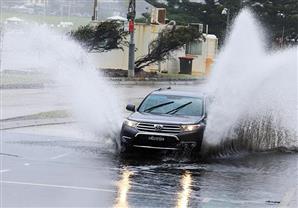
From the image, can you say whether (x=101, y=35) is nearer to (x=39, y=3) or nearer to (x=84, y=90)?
(x=84, y=90)

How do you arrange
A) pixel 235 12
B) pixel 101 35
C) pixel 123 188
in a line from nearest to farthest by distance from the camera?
pixel 123 188, pixel 101 35, pixel 235 12

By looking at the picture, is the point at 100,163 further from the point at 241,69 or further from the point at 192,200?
the point at 241,69

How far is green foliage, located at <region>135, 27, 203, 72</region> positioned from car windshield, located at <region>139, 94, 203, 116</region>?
3245cm

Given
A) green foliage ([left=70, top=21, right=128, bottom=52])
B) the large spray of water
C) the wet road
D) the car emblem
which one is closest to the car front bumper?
the car emblem

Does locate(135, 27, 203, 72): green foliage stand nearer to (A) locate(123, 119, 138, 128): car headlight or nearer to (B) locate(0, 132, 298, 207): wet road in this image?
(B) locate(0, 132, 298, 207): wet road

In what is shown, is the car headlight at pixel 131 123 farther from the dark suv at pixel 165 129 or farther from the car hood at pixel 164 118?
the car hood at pixel 164 118

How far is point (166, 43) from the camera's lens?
164 ft

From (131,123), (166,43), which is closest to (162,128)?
(131,123)

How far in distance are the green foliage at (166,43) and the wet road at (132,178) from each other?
32331 millimetres

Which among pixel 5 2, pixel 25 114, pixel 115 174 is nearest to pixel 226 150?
pixel 115 174

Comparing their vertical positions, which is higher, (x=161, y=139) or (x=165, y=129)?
(x=165, y=129)

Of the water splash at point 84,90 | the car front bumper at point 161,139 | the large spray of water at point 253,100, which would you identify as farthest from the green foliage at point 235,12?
the car front bumper at point 161,139

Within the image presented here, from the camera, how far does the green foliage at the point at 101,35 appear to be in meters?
45.6

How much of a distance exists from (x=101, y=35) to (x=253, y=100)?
93.6 ft
